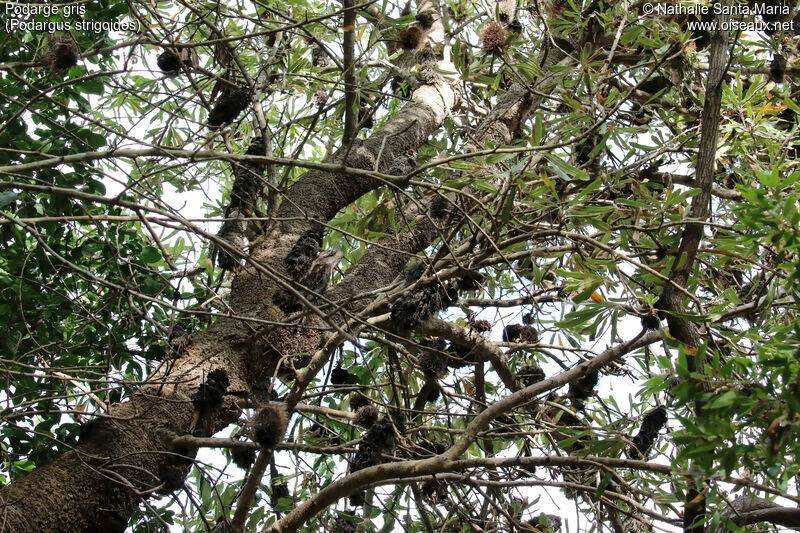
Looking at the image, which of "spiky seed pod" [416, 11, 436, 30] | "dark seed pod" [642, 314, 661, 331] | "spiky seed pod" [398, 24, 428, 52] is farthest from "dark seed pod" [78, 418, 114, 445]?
"spiky seed pod" [416, 11, 436, 30]

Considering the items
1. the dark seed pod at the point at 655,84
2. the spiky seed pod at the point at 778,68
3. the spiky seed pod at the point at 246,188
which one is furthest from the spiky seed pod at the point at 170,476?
the spiky seed pod at the point at 778,68

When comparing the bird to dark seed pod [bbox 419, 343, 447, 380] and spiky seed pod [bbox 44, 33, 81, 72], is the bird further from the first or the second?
spiky seed pod [bbox 44, 33, 81, 72]

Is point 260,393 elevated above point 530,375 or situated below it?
below

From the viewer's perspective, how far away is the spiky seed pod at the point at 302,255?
8.98ft

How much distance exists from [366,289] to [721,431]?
5.61ft

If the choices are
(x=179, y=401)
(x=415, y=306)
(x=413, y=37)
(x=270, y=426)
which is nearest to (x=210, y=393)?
(x=179, y=401)

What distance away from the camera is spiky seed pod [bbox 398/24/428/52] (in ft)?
12.7

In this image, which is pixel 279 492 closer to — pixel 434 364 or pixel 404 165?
pixel 434 364

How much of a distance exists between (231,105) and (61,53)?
2.25ft

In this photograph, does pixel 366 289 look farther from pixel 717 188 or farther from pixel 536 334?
pixel 717 188

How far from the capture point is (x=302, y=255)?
2.75 m

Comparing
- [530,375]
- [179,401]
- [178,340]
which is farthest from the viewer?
[530,375]

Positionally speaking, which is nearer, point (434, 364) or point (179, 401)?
point (179, 401)

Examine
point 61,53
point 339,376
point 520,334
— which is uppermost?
point 61,53
